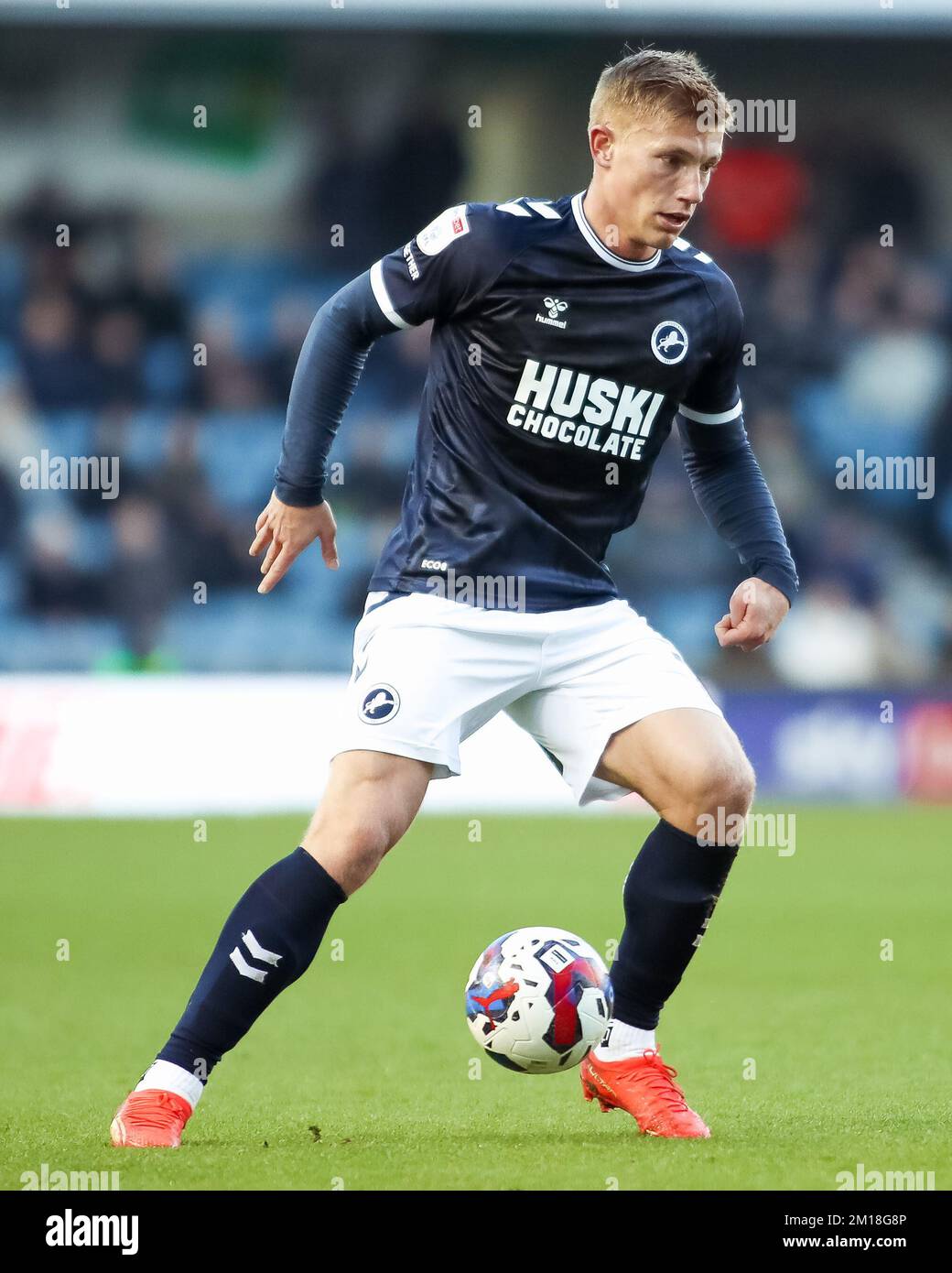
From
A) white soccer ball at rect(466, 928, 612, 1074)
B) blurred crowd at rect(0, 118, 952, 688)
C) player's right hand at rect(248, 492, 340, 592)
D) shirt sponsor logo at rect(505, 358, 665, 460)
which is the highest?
blurred crowd at rect(0, 118, 952, 688)

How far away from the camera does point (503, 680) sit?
13.6 ft

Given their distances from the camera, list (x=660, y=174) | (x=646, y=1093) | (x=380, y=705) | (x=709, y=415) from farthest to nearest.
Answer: (x=709, y=415) < (x=646, y=1093) < (x=660, y=174) < (x=380, y=705)

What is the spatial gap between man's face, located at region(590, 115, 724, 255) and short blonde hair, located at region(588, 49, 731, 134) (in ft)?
0.08

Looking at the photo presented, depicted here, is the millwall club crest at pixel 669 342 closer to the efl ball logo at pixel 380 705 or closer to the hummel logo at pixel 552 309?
the hummel logo at pixel 552 309

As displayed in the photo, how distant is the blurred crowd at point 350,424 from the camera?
1488 centimetres

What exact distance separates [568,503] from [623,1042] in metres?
1.25

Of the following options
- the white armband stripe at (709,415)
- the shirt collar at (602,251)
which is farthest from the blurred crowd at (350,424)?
the shirt collar at (602,251)

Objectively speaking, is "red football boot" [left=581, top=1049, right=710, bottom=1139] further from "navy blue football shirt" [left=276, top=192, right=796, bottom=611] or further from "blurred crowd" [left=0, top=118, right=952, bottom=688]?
"blurred crowd" [left=0, top=118, right=952, bottom=688]

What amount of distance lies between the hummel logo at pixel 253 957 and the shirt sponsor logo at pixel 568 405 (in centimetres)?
129

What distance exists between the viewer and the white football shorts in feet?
13.1

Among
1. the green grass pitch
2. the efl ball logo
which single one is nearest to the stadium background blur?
the green grass pitch

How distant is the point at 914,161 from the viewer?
709 inches

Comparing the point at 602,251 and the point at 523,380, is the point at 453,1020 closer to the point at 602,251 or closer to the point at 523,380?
the point at 523,380

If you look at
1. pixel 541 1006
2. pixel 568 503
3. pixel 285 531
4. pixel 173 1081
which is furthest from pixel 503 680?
pixel 173 1081
